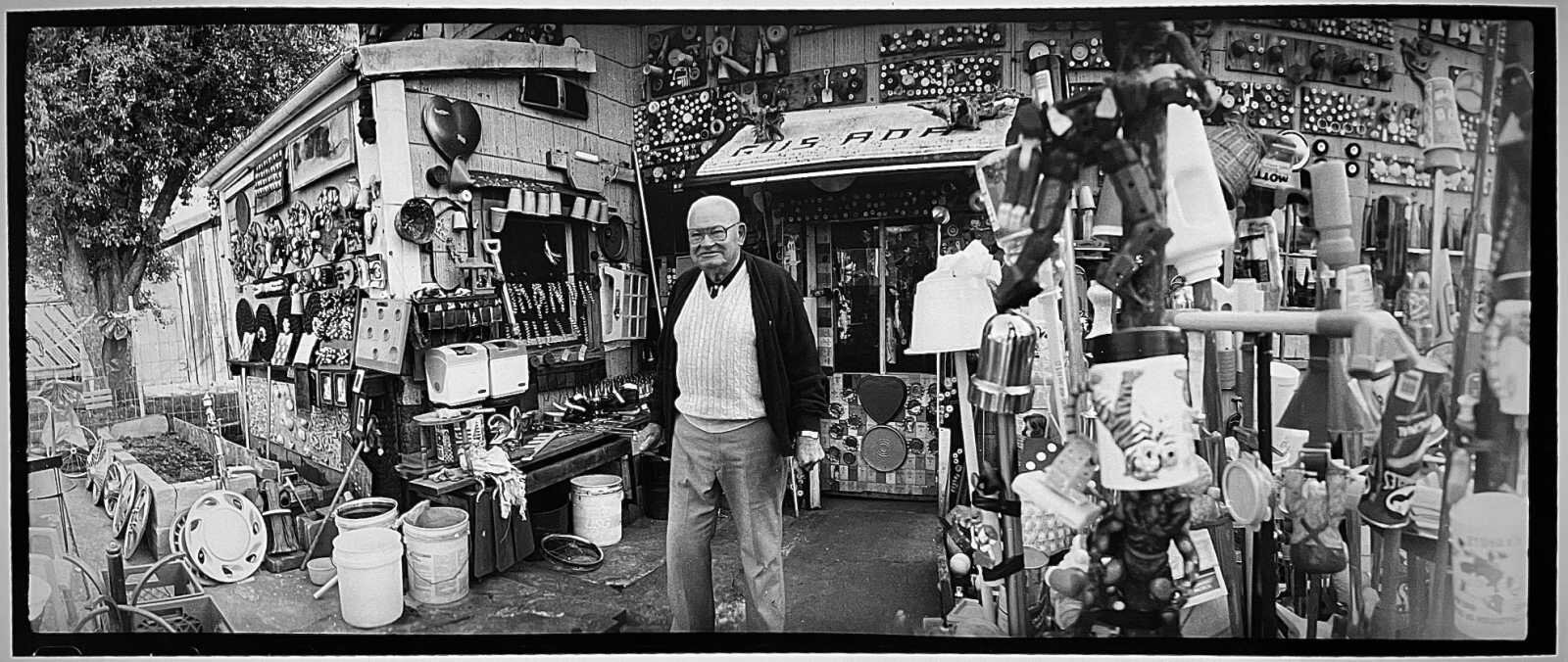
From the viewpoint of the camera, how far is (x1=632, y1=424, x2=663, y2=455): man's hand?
2914 mm

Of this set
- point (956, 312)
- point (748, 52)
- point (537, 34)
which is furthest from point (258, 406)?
point (956, 312)

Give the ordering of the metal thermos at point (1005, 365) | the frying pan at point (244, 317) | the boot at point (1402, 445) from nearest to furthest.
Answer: the metal thermos at point (1005, 365) < the boot at point (1402, 445) < the frying pan at point (244, 317)

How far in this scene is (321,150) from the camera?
297 cm

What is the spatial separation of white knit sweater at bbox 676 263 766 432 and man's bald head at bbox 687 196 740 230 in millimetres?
162

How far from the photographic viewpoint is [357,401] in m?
2.99

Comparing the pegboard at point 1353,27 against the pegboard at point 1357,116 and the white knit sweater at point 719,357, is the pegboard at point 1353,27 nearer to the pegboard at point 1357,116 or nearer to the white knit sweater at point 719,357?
the pegboard at point 1357,116

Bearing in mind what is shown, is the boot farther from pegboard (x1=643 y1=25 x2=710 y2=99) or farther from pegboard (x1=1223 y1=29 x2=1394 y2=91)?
pegboard (x1=643 y1=25 x2=710 y2=99)

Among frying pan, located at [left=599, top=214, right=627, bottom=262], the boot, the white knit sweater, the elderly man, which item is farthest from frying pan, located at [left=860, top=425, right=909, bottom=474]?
the boot

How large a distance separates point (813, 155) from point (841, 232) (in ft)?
0.90

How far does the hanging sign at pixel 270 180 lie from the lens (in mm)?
3035

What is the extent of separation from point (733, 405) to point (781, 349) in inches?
9.3

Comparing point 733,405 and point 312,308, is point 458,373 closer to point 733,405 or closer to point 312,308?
point 312,308

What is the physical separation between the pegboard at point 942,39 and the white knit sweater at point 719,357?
872mm

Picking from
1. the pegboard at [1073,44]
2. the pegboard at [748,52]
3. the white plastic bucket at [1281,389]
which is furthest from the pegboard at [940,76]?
the white plastic bucket at [1281,389]
